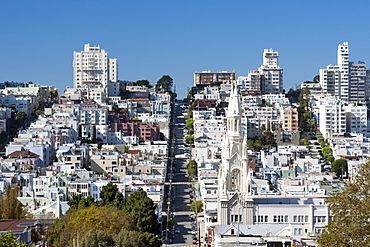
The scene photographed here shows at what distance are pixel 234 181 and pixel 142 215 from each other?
29.4ft

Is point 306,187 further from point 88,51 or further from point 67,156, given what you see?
point 88,51

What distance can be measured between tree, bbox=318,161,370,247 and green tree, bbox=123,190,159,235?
30.6m

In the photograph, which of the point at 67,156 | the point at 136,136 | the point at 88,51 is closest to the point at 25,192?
the point at 67,156

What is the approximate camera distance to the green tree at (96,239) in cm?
4988

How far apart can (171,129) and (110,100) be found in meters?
14.8

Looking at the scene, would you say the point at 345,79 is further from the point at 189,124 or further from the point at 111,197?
the point at 111,197

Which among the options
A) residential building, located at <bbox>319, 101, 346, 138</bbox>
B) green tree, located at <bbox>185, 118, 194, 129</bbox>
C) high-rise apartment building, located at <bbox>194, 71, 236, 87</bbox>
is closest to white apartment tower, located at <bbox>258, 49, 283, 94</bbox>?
high-rise apartment building, located at <bbox>194, 71, 236, 87</bbox>

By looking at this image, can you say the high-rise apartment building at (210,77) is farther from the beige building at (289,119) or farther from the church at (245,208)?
the church at (245,208)

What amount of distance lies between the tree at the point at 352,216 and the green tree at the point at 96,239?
72.6ft

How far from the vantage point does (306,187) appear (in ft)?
265

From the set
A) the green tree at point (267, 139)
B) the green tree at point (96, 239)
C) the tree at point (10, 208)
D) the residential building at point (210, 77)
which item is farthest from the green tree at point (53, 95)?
the green tree at point (96, 239)

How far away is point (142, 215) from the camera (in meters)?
62.4

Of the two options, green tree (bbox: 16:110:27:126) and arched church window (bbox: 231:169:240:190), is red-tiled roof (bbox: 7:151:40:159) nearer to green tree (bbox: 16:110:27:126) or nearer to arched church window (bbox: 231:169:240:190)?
green tree (bbox: 16:110:27:126)

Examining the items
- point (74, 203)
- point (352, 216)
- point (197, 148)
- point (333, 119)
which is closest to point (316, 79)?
point (333, 119)
